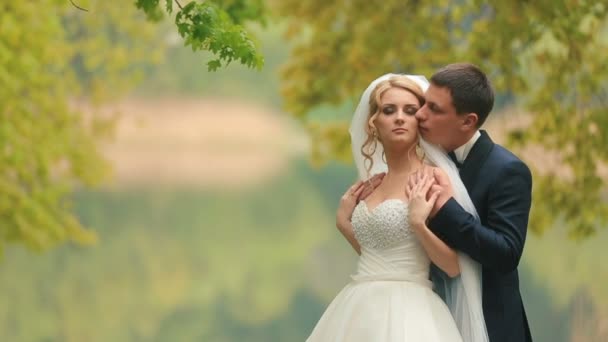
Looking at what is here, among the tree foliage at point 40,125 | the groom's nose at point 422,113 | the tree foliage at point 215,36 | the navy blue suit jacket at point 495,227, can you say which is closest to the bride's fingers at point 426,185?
the navy blue suit jacket at point 495,227

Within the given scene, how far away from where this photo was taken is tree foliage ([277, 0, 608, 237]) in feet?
37.8

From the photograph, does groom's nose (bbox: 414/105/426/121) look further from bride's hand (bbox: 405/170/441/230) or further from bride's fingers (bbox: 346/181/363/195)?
bride's fingers (bbox: 346/181/363/195)

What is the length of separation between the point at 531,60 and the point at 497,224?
27.2ft

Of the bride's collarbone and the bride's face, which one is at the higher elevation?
the bride's face

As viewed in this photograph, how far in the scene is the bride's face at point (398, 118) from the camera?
547 cm

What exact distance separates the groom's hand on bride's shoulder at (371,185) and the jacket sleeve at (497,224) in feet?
1.56

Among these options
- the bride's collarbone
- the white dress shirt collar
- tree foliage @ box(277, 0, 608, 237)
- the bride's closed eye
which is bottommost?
the bride's collarbone

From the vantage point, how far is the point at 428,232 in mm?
5293

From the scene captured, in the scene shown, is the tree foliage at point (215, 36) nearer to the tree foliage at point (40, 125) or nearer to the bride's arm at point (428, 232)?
the bride's arm at point (428, 232)

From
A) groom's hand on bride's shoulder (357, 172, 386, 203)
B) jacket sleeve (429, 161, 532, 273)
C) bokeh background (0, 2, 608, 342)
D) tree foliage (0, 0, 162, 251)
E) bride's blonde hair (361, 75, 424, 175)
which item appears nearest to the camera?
jacket sleeve (429, 161, 532, 273)

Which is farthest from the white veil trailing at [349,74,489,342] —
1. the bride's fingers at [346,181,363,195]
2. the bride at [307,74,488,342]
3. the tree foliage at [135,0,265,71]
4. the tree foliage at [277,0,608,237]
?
the tree foliage at [277,0,608,237]

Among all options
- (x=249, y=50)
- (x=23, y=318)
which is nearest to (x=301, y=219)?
(x=23, y=318)

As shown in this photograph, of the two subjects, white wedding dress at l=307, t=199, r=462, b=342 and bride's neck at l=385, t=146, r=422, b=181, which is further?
bride's neck at l=385, t=146, r=422, b=181

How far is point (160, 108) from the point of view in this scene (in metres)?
47.2
